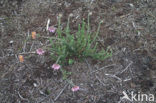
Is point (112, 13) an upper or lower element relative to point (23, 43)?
upper

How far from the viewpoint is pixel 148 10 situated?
7.40 feet

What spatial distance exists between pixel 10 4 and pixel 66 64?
113cm

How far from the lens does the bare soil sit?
69.4 inches

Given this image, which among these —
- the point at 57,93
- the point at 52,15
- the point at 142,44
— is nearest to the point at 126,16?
the point at 142,44

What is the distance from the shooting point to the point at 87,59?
6.35ft

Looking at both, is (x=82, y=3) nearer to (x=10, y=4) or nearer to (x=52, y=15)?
(x=52, y=15)

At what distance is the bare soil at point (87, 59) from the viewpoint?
1.76m

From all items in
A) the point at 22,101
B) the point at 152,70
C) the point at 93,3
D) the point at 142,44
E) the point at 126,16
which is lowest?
the point at 22,101

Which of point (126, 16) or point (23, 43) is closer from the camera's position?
point (23, 43)

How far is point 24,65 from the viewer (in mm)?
1921

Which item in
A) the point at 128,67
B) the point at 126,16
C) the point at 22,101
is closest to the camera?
the point at 22,101

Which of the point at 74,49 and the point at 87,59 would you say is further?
the point at 87,59

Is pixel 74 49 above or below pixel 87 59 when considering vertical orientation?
above

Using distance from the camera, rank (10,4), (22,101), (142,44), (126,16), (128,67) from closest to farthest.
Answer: (22,101)
(128,67)
(142,44)
(126,16)
(10,4)
